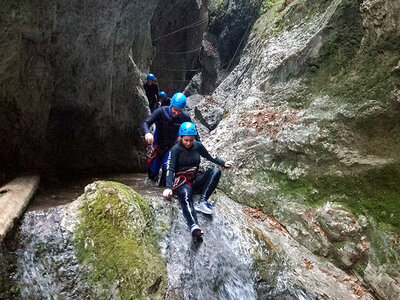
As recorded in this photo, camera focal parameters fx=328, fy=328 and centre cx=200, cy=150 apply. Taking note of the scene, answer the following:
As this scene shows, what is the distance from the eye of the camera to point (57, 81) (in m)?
8.05

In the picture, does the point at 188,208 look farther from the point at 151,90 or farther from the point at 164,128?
the point at 151,90

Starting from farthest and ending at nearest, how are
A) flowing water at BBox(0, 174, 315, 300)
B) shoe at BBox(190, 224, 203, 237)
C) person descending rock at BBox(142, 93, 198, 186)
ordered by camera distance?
person descending rock at BBox(142, 93, 198, 186), shoe at BBox(190, 224, 203, 237), flowing water at BBox(0, 174, 315, 300)

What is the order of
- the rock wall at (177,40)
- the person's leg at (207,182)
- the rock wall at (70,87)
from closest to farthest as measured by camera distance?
the person's leg at (207,182) → the rock wall at (70,87) → the rock wall at (177,40)

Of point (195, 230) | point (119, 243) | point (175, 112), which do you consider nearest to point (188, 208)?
point (195, 230)

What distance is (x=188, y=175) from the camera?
20.7 feet

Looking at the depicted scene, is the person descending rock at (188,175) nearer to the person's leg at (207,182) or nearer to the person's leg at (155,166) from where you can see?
the person's leg at (207,182)

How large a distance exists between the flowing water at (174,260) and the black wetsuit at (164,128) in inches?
38.6

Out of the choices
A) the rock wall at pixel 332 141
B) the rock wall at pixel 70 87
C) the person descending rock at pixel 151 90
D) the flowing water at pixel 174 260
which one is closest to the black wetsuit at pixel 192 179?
the flowing water at pixel 174 260

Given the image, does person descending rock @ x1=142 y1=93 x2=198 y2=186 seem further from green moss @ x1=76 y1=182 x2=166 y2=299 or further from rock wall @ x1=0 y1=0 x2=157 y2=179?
rock wall @ x1=0 y1=0 x2=157 y2=179

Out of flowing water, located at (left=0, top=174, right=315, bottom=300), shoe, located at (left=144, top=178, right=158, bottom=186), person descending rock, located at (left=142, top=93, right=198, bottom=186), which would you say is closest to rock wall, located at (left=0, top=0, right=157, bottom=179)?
flowing water, located at (left=0, top=174, right=315, bottom=300)

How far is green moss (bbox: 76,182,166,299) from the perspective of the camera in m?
4.43

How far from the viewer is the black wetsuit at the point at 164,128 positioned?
284 inches

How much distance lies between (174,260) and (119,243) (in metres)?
Answer: 0.96

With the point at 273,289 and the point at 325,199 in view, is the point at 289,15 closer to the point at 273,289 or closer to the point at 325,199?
the point at 325,199
